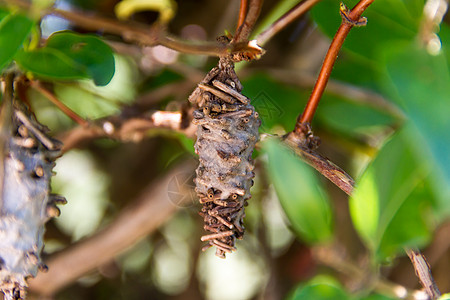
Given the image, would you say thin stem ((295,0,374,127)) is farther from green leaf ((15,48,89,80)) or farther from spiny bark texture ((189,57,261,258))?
green leaf ((15,48,89,80))

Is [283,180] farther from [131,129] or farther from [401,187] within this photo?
[131,129]

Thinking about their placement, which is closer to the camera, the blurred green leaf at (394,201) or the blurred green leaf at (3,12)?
the blurred green leaf at (394,201)

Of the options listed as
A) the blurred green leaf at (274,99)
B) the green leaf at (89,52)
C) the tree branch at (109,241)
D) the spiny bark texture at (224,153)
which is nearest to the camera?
the spiny bark texture at (224,153)

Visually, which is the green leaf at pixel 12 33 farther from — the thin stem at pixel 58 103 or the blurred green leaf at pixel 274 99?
the blurred green leaf at pixel 274 99

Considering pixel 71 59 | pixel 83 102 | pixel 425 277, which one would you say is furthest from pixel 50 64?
pixel 83 102

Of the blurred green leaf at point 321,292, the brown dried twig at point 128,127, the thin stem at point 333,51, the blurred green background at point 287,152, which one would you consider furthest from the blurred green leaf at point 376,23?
the blurred green leaf at point 321,292

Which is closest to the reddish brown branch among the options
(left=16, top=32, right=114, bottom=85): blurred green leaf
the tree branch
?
(left=16, top=32, right=114, bottom=85): blurred green leaf
